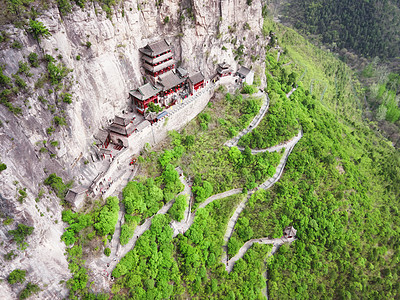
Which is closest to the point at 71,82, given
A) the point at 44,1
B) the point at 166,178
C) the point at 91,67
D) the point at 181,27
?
the point at 91,67

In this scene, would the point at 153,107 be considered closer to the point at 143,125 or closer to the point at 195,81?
the point at 143,125

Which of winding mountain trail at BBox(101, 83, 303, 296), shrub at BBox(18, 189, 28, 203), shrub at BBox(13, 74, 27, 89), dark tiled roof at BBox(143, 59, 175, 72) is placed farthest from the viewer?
dark tiled roof at BBox(143, 59, 175, 72)

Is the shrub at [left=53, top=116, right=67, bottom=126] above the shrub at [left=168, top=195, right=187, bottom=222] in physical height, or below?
above

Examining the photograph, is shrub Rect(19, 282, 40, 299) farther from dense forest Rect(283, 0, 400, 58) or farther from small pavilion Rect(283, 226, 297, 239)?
dense forest Rect(283, 0, 400, 58)

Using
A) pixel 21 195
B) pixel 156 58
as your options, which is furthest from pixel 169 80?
pixel 21 195

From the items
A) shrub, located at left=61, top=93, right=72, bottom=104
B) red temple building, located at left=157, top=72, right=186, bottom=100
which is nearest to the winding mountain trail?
red temple building, located at left=157, top=72, right=186, bottom=100

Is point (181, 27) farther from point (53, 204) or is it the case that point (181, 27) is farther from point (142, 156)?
point (53, 204)
